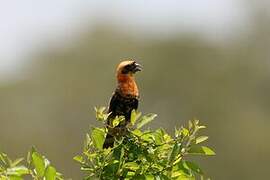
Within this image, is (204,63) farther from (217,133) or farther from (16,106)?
(16,106)

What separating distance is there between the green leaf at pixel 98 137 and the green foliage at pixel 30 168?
259 mm

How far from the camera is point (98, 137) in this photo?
561cm

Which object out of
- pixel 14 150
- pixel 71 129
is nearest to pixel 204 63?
pixel 71 129

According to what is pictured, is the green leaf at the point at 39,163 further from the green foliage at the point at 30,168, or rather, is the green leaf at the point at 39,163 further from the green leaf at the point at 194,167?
→ the green leaf at the point at 194,167

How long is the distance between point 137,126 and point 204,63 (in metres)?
28.1

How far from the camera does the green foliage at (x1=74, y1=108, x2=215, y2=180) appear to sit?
5520mm

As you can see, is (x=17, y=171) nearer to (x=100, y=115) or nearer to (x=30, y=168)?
(x=30, y=168)

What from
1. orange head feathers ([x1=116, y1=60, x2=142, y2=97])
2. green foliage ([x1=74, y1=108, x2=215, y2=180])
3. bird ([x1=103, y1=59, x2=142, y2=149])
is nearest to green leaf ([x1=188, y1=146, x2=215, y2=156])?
green foliage ([x1=74, y1=108, x2=215, y2=180])

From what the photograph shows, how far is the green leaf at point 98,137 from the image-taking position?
18.4 feet

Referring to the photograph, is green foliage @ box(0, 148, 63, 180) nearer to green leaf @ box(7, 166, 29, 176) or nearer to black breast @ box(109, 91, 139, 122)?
green leaf @ box(7, 166, 29, 176)

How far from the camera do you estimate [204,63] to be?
111 feet

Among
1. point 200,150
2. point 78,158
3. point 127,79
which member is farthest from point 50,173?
point 127,79

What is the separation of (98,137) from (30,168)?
37 centimetres

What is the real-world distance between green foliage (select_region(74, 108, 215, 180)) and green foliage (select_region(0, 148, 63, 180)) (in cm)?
18
